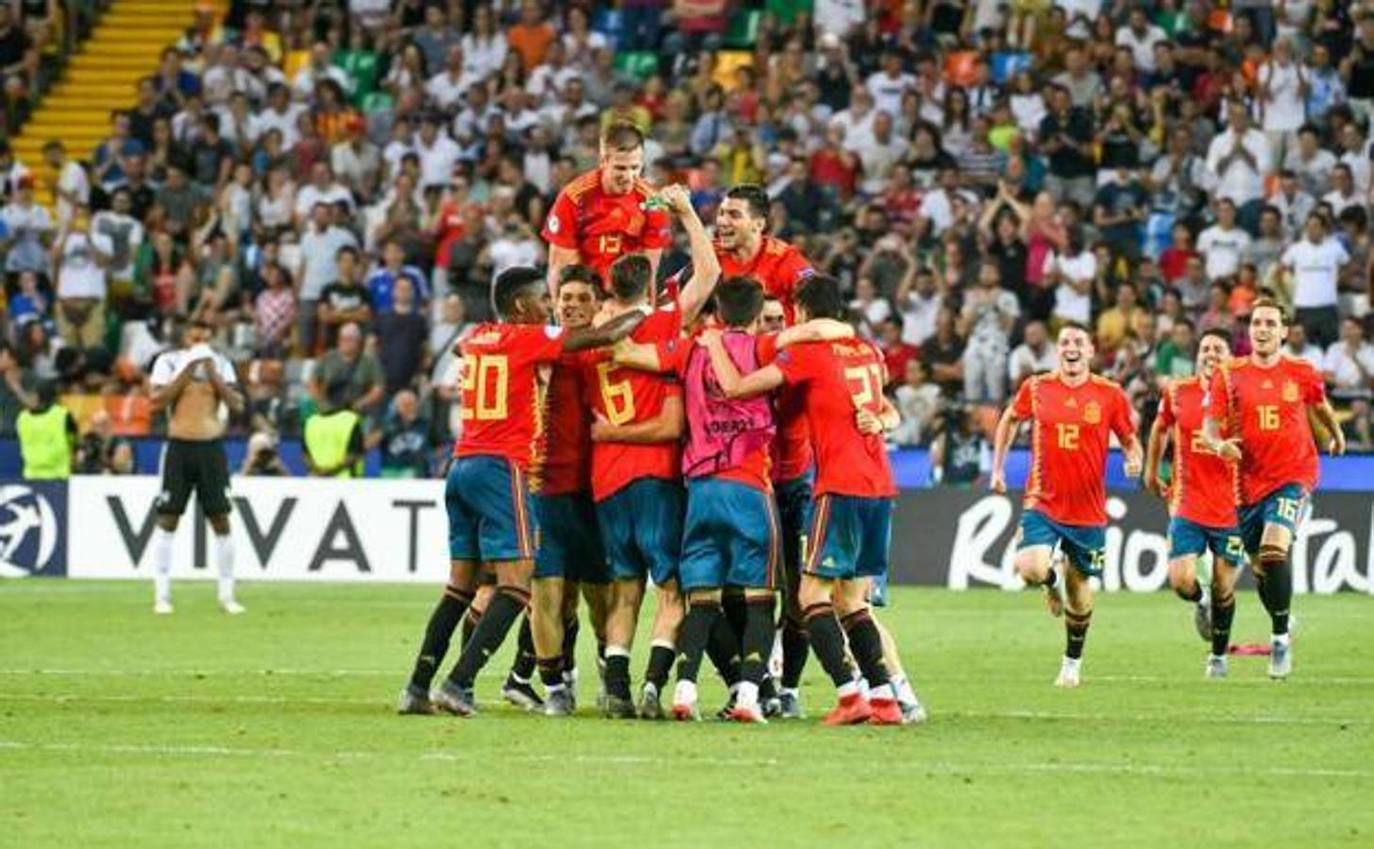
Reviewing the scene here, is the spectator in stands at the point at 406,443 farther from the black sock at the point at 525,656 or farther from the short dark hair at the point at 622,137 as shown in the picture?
the short dark hair at the point at 622,137

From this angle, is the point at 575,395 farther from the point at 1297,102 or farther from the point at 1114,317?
the point at 1297,102

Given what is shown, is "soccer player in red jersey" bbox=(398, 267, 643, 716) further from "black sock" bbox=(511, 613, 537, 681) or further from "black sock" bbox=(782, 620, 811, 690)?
"black sock" bbox=(782, 620, 811, 690)

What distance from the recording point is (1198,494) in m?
21.0

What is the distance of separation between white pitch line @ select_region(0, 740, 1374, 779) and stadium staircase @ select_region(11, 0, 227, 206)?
2590cm

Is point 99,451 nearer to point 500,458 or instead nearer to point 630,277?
point 500,458

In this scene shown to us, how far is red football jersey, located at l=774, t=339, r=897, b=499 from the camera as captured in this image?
15.4m

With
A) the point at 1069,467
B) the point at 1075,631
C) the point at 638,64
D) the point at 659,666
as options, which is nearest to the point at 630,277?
the point at 659,666

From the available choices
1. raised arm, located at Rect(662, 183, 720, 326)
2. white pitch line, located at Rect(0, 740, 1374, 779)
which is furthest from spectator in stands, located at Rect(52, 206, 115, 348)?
white pitch line, located at Rect(0, 740, 1374, 779)

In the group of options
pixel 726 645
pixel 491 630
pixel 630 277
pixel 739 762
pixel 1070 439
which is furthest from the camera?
pixel 1070 439

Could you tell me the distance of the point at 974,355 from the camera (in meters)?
31.4

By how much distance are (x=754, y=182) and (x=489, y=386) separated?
1775 cm

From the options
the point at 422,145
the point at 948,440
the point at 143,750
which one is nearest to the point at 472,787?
the point at 143,750

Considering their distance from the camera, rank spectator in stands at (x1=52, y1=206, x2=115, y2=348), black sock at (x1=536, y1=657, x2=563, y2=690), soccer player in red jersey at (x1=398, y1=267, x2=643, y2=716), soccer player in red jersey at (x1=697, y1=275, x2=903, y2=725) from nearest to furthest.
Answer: soccer player in red jersey at (x1=697, y1=275, x2=903, y2=725) → soccer player in red jersey at (x1=398, y1=267, x2=643, y2=716) → black sock at (x1=536, y1=657, x2=563, y2=690) → spectator in stands at (x1=52, y1=206, x2=115, y2=348)

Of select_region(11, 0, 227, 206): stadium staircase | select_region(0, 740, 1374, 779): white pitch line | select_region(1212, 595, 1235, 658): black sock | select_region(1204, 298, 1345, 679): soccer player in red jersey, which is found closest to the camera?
Result: select_region(0, 740, 1374, 779): white pitch line
